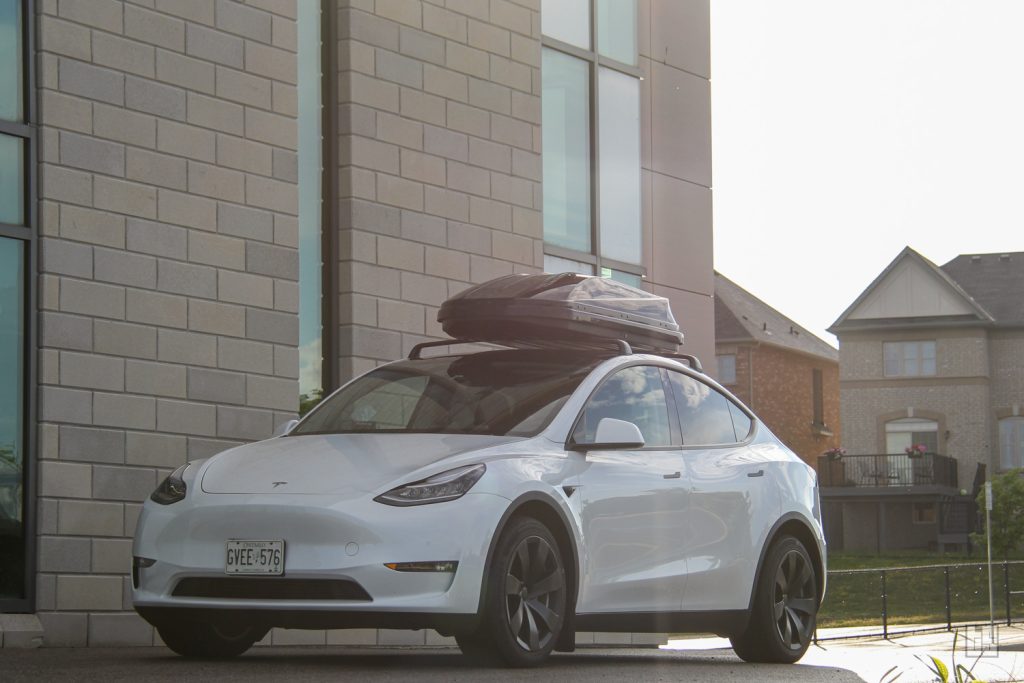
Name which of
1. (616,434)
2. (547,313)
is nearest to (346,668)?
(616,434)

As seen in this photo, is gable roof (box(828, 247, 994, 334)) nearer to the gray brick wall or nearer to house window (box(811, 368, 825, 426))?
house window (box(811, 368, 825, 426))

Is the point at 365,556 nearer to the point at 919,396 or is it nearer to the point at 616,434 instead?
the point at 616,434

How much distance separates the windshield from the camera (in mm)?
8977

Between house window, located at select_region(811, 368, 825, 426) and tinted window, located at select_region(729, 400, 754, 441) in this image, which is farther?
house window, located at select_region(811, 368, 825, 426)

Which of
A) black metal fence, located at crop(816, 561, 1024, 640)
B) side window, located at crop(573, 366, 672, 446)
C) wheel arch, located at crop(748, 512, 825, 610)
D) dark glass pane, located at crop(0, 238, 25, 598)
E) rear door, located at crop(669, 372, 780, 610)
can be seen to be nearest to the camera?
side window, located at crop(573, 366, 672, 446)

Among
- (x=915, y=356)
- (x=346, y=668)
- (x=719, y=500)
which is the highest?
(x=915, y=356)

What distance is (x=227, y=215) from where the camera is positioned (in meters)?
12.9

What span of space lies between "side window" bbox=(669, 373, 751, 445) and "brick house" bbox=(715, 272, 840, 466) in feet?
181

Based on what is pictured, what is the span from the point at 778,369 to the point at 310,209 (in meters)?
56.8

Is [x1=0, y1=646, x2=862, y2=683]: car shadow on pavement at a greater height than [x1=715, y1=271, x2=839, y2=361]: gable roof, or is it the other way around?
[x1=715, y1=271, x2=839, y2=361]: gable roof

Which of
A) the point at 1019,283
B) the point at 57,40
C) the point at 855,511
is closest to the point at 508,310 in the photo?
the point at 57,40

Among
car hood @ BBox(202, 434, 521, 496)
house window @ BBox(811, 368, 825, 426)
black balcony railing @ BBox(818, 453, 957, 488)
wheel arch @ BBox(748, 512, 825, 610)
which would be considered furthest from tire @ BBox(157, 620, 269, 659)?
house window @ BBox(811, 368, 825, 426)

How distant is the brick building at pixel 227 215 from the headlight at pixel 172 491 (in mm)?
2737

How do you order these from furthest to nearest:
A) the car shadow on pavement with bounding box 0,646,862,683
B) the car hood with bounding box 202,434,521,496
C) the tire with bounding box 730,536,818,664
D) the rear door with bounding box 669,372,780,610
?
the tire with bounding box 730,536,818,664 → the rear door with bounding box 669,372,780,610 → the car hood with bounding box 202,434,521,496 → the car shadow on pavement with bounding box 0,646,862,683
